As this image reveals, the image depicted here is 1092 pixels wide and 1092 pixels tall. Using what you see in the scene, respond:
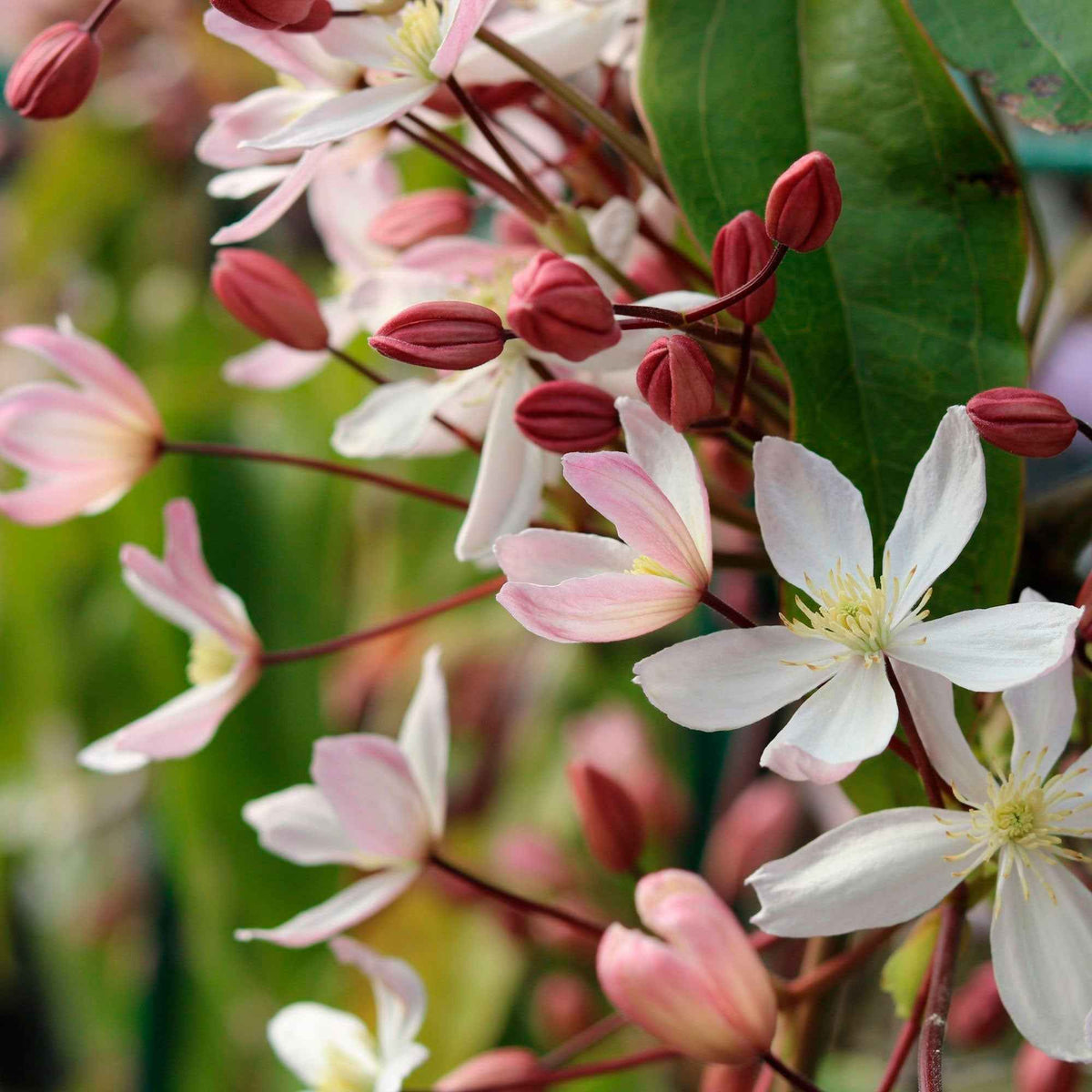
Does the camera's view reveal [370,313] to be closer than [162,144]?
Yes

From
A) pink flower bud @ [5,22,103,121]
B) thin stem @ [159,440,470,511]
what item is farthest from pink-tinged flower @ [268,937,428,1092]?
pink flower bud @ [5,22,103,121]

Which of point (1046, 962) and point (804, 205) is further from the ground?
point (804, 205)

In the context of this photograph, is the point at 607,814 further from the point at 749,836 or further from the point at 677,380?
the point at 749,836

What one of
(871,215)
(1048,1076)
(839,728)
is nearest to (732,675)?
(839,728)

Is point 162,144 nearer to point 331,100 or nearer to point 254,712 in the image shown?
point 254,712

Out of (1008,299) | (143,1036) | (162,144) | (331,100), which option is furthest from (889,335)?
(162,144)

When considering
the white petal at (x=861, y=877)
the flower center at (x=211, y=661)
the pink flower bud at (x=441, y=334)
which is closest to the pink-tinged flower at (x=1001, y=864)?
the white petal at (x=861, y=877)

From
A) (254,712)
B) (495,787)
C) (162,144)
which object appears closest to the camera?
(254,712)
